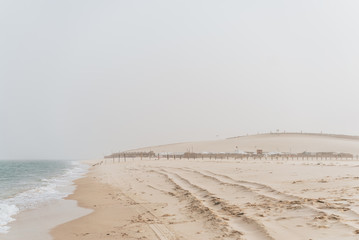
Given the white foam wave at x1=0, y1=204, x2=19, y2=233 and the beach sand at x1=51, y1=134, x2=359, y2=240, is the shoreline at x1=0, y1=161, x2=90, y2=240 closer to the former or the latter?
the white foam wave at x1=0, y1=204, x2=19, y2=233

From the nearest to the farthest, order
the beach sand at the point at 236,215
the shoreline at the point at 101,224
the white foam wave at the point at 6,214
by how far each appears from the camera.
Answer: the beach sand at the point at 236,215
the shoreline at the point at 101,224
the white foam wave at the point at 6,214

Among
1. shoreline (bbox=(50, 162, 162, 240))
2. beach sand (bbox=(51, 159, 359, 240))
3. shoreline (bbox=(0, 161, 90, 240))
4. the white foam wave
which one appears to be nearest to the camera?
beach sand (bbox=(51, 159, 359, 240))

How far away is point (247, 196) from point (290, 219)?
3.72 metres

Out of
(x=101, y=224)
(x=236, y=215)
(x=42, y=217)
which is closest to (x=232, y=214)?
(x=236, y=215)

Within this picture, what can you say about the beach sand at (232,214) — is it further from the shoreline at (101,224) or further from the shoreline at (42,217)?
the shoreline at (42,217)

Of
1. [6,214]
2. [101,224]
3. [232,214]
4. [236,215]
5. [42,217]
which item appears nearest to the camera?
[236,215]

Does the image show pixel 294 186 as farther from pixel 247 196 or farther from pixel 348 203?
pixel 348 203

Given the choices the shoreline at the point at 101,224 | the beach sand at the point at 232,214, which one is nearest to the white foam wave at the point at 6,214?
the shoreline at the point at 101,224

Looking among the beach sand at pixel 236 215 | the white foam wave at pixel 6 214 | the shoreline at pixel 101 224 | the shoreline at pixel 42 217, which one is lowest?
the shoreline at pixel 42 217

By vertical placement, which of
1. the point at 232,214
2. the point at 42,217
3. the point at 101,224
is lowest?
the point at 42,217

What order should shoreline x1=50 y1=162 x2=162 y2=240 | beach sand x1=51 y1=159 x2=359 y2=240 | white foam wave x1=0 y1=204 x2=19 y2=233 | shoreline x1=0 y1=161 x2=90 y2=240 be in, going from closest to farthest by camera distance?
beach sand x1=51 y1=159 x2=359 y2=240, shoreline x1=50 y1=162 x2=162 y2=240, shoreline x1=0 y1=161 x2=90 y2=240, white foam wave x1=0 y1=204 x2=19 y2=233

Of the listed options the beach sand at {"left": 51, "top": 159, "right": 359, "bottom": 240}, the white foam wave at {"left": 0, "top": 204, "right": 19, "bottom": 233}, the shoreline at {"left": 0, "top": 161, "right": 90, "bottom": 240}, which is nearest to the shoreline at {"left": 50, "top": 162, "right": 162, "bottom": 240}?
the beach sand at {"left": 51, "top": 159, "right": 359, "bottom": 240}

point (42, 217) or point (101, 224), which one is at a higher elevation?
point (101, 224)

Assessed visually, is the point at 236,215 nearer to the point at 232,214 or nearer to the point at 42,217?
the point at 232,214
